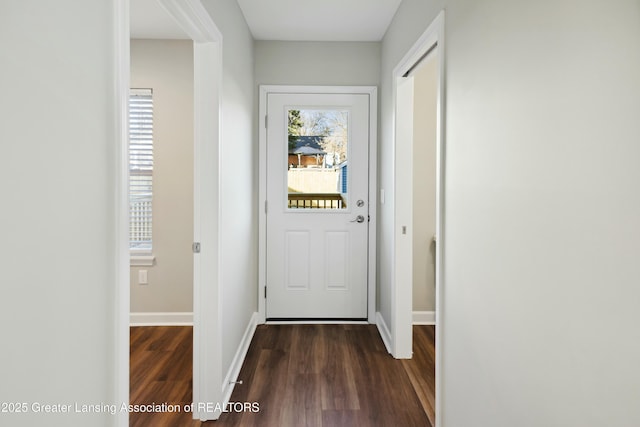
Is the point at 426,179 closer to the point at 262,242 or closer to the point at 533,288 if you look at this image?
the point at 262,242

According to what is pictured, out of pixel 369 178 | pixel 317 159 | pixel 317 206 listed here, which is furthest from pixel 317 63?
pixel 317 206

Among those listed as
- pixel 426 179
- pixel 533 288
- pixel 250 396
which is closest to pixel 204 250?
pixel 250 396

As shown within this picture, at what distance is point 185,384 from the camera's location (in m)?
2.57

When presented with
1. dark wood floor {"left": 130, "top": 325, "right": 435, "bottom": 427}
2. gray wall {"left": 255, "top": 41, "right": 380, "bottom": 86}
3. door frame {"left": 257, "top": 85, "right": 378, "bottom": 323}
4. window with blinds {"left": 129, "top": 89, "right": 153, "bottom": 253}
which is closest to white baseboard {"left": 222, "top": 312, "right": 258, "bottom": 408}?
dark wood floor {"left": 130, "top": 325, "right": 435, "bottom": 427}

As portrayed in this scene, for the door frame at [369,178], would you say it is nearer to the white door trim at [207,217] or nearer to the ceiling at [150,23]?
the ceiling at [150,23]

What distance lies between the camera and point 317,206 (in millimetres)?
3713

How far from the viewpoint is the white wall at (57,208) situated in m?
0.73

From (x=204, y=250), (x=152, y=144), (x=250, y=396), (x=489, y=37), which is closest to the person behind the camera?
(x=489, y=37)

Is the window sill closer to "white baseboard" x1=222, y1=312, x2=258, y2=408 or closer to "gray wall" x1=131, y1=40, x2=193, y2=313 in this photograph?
"gray wall" x1=131, y1=40, x2=193, y2=313

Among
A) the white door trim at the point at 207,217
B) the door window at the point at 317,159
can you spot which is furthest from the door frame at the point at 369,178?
the white door trim at the point at 207,217

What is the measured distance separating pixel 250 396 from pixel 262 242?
150 centimetres

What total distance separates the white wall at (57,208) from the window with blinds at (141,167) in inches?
107

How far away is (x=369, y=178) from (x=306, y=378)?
5.94 ft

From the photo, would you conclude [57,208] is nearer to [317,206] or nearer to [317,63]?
[317,206]
